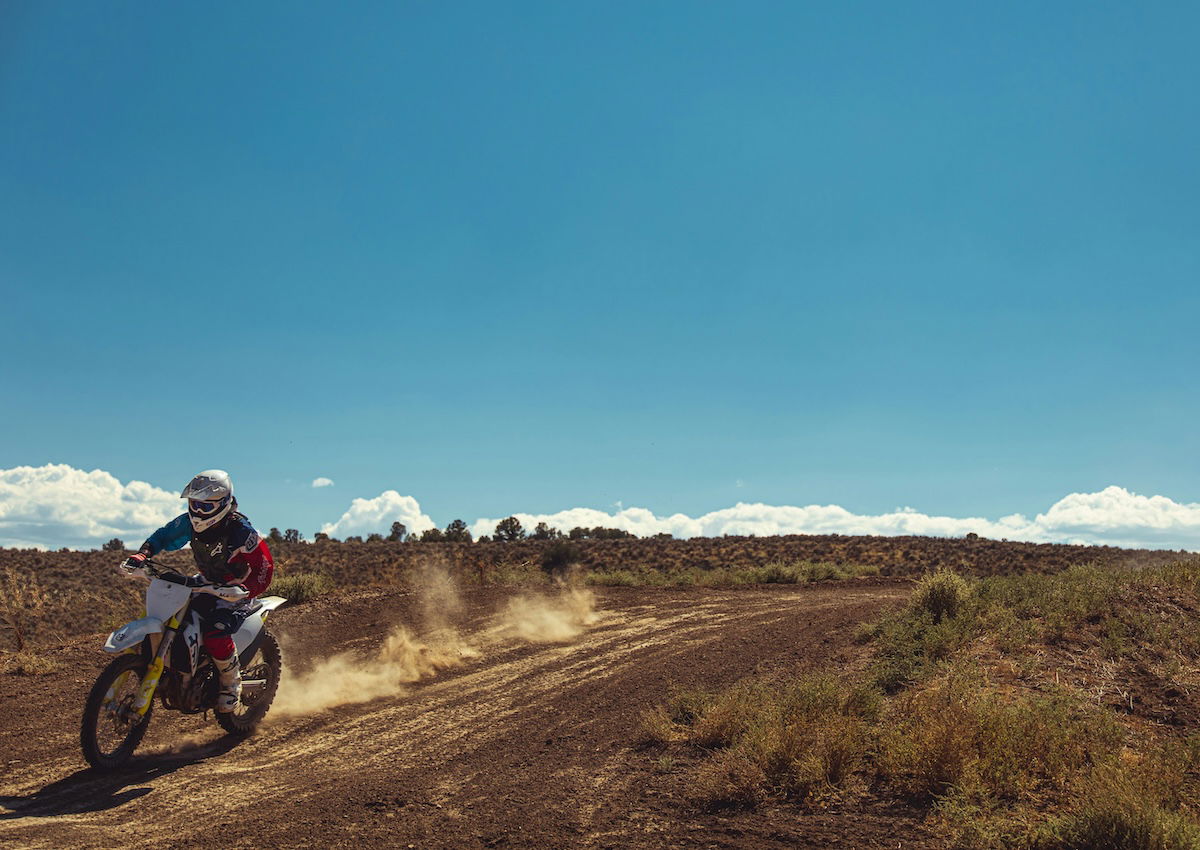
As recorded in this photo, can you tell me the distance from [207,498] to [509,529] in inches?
2040

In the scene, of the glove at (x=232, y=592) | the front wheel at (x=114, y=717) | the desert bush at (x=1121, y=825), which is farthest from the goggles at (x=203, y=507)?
the desert bush at (x=1121, y=825)

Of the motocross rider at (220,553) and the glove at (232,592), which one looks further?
the motocross rider at (220,553)

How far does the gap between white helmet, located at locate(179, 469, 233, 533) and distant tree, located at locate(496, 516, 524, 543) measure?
5069 centimetres

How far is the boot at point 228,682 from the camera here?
816 cm

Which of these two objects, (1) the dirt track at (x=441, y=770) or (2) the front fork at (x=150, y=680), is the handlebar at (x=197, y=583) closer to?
(2) the front fork at (x=150, y=680)

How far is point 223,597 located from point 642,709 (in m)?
5.01

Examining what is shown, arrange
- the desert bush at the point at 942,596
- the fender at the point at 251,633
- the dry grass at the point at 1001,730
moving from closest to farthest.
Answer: the dry grass at the point at 1001,730, the fender at the point at 251,633, the desert bush at the point at 942,596

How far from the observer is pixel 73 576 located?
30.9m

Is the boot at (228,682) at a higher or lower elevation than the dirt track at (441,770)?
higher

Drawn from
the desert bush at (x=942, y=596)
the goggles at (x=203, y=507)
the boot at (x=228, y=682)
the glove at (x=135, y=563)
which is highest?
the goggles at (x=203, y=507)

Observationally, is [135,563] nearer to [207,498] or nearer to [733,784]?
[207,498]

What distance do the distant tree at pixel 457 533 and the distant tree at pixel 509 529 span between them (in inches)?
97.2

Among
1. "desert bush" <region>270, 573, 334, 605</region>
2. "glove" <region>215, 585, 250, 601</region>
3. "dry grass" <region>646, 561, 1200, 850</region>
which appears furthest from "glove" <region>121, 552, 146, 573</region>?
"desert bush" <region>270, 573, 334, 605</region>

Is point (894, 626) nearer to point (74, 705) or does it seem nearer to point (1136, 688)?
point (1136, 688)
